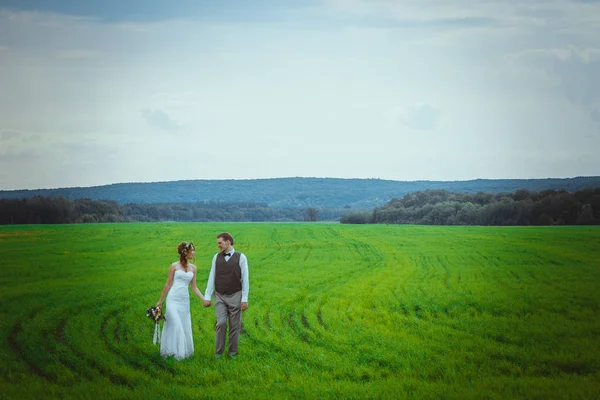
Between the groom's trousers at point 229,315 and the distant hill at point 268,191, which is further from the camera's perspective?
the distant hill at point 268,191

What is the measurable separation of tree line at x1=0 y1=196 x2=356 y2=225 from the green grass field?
4740cm

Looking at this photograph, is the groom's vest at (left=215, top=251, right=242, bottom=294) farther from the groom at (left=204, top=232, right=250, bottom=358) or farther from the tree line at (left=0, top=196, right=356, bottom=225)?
the tree line at (left=0, top=196, right=356, bottom=225)

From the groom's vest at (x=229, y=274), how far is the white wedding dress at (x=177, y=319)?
26.7 inches

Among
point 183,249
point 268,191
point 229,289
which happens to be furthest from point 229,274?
point 268,191

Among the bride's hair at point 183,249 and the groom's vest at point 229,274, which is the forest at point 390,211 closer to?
the bride's hair at point 183,249

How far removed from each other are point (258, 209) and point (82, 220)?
7151cm

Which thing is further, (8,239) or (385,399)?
(8,239)

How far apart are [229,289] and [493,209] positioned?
106490 mm

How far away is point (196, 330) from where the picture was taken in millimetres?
17484

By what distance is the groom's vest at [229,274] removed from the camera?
536 inches

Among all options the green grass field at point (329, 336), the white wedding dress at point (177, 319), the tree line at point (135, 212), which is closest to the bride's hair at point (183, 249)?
the white wedding dress at point (177, 319)

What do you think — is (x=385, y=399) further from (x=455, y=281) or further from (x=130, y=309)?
(x=455, y=281)

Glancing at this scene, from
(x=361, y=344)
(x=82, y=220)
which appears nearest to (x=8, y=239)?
(x=82, y=220)

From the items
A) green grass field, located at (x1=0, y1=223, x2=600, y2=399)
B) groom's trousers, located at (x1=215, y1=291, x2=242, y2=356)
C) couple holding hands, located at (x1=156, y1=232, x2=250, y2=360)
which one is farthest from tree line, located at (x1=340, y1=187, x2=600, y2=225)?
couple holding hands, located at (x1=156, y1=232, x2=250, y2=360)
